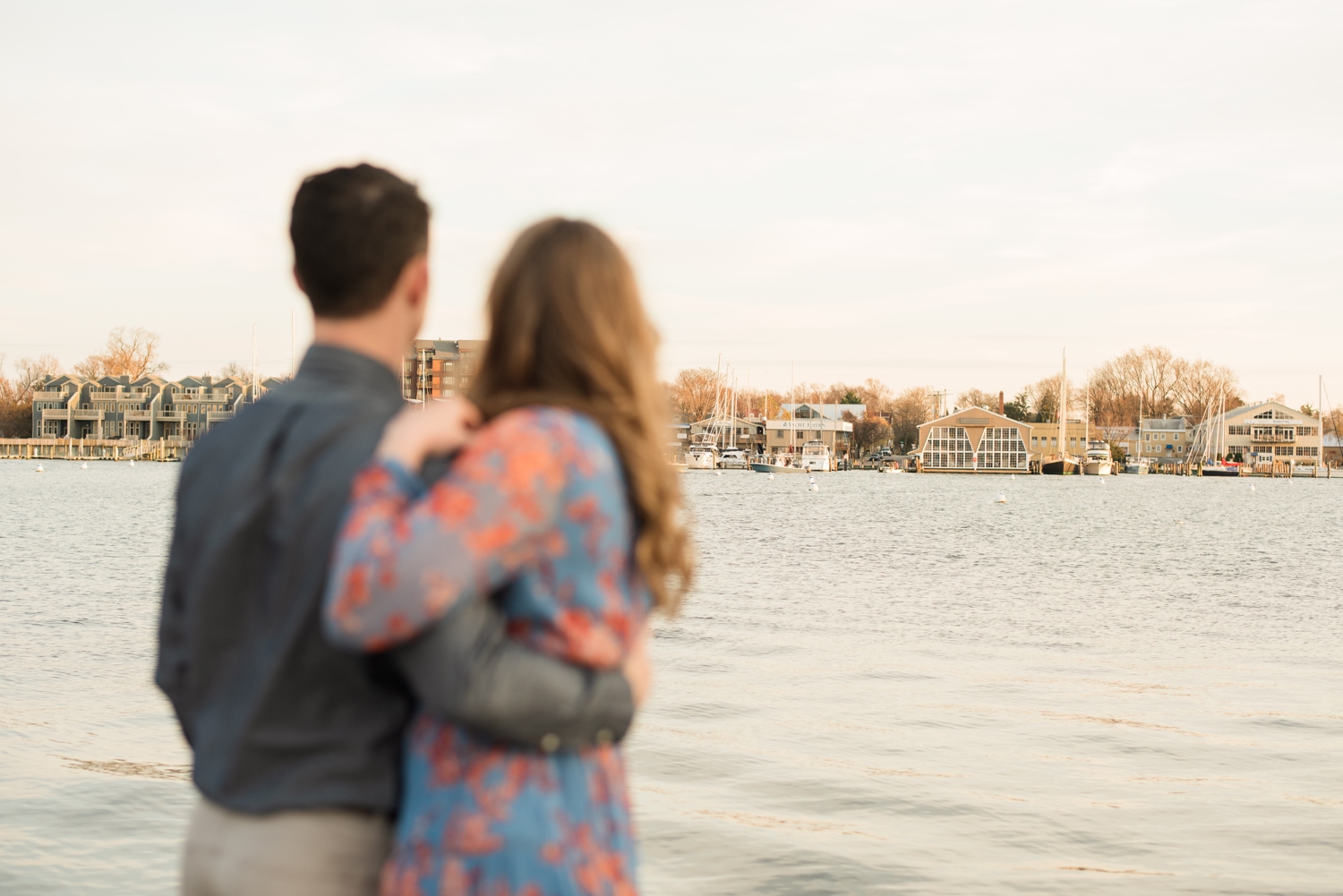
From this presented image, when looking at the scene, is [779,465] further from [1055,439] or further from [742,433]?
[1055,439]

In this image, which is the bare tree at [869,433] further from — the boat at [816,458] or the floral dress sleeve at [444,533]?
the floral dress sleeve at [444,533]

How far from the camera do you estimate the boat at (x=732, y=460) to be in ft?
472

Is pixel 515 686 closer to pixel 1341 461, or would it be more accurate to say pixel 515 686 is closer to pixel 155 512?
pixel 155 512

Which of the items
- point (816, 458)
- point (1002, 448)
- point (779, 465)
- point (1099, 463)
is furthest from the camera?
point (779, 465)

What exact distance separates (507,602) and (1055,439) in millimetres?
154910

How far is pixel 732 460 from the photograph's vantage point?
143875mm

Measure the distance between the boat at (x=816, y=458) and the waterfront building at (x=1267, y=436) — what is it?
173 ft

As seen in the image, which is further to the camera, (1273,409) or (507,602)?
(1273,409)

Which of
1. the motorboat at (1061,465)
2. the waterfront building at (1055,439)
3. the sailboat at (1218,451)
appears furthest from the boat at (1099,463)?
the sailboat at (1218,451)

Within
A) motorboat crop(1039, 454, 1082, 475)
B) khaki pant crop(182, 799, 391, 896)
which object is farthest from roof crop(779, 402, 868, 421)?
khaki pant crop(182, 799, 391, 896)

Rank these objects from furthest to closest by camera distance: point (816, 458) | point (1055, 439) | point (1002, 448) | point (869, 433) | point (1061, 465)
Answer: point (869, 433) → point (1055, 439) → point (1061, 465) → point (1002, 448) → point (816, 458)

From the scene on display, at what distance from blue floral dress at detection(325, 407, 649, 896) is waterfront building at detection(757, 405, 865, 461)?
149 meters

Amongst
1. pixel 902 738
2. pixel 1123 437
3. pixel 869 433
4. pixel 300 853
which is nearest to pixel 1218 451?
pixel 1123 437

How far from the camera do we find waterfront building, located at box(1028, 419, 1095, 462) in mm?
147125
